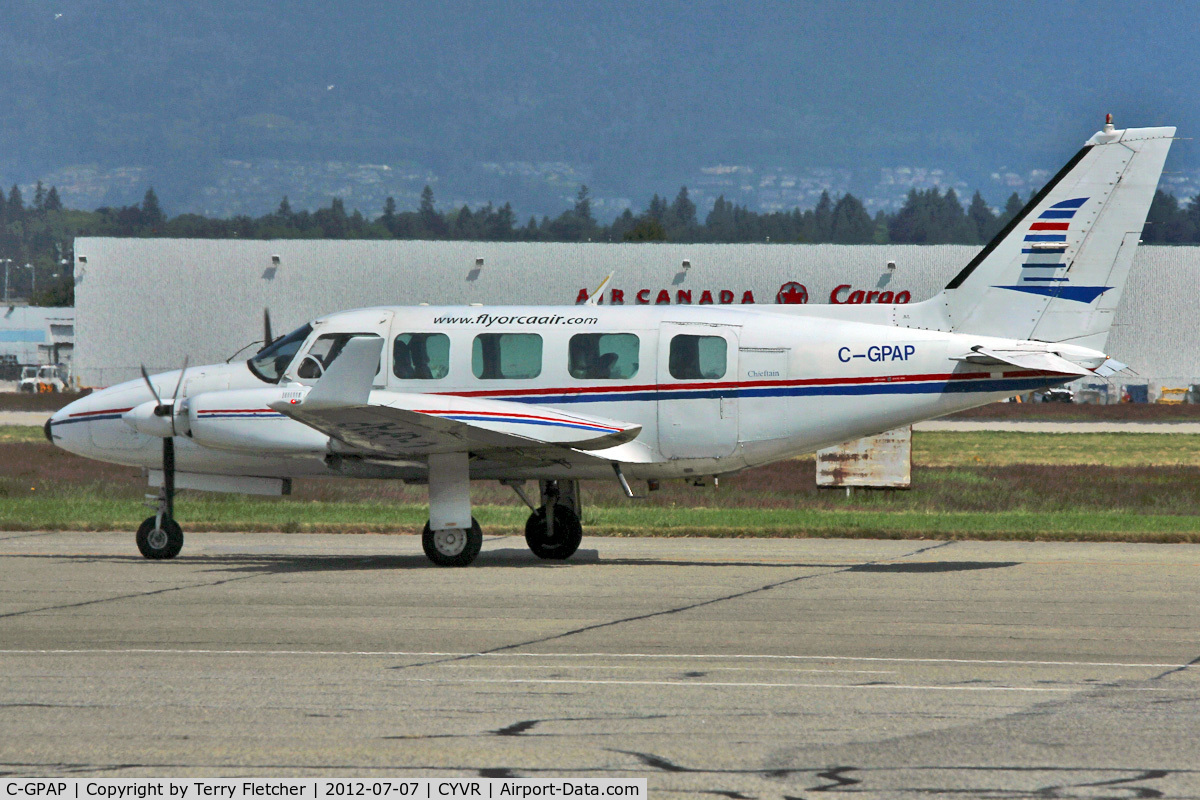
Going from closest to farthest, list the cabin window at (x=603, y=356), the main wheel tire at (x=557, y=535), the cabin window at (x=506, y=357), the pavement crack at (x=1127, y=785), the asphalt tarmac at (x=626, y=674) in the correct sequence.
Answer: the pavement crack at (x=1127, y=785), the asphalt tarmac at (x=626, y=674), the cabin window at (x=603, y=356), the cabin window at (x=506, y=357), the main wheel tire at (x=557, y=535)

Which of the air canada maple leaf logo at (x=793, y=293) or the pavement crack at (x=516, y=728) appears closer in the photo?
the pavement crack at (x=516, y=728)

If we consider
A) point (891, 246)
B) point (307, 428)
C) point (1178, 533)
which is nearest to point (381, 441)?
point (307, 428)

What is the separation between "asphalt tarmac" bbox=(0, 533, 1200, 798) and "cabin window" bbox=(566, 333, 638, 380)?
7.71 feet

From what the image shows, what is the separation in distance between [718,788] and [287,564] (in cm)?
1058

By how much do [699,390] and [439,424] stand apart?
3.21 meters

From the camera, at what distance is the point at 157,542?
1622cm

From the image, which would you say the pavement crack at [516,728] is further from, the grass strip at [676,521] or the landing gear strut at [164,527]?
the grass strip at [676,521]

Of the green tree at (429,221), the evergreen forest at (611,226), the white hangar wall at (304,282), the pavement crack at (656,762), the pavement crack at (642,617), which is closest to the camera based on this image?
the pavement crack at (656,762)

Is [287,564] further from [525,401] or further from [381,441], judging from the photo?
[525,401]

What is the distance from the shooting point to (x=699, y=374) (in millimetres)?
15727

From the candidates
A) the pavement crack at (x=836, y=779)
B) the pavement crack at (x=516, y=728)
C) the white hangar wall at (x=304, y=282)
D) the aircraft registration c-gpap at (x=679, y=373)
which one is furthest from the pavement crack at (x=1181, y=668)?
the white hangar wall at (x=304, y=282)

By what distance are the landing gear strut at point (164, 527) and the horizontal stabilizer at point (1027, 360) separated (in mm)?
9816

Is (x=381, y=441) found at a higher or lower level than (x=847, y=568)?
higher

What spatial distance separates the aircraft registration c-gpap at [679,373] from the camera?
50.5ft
